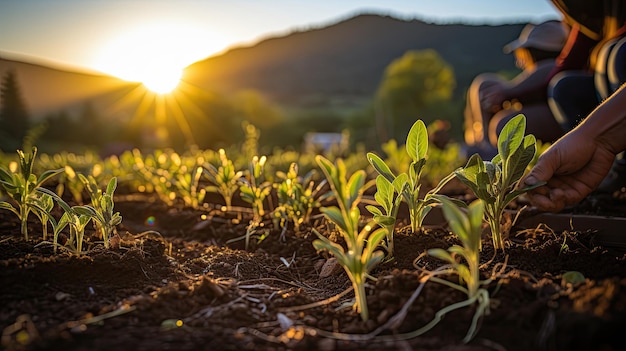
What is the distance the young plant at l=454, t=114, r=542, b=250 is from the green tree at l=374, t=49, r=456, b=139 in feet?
57.7

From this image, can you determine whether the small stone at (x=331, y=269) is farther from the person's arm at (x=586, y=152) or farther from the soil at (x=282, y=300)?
the person's arm at (x=586, y=152)

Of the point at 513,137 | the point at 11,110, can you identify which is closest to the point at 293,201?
the point at 513,137

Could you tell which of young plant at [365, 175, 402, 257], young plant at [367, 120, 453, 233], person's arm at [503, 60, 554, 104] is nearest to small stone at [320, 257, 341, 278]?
young plant at [365, 175, 402, 257]

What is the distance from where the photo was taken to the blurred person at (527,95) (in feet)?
14.9

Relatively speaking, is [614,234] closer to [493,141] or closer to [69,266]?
[69,266]

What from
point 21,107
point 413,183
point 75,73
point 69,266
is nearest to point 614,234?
point 413,183

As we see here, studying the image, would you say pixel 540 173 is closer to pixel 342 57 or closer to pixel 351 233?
pixel 351 233

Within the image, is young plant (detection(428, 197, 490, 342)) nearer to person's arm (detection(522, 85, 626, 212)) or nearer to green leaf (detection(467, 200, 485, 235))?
green leaf (detection(467, 200, 485, 235))

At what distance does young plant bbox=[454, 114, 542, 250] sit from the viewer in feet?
5.16

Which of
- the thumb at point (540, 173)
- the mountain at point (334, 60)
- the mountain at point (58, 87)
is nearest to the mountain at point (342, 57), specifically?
the mountain at point (334, 60)

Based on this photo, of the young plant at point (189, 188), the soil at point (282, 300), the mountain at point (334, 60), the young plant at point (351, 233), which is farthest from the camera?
the mountain at point (334, 60)

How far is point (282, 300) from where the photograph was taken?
138 cm

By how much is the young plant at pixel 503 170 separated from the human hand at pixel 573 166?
0.20 m

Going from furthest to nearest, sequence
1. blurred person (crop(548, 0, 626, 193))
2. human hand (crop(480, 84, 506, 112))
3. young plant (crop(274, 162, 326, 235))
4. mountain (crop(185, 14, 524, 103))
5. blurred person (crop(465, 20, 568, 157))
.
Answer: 1. mountain (crop(185, 14, 524, 103))
2. human hand (crop(480, 84, 506, 112))
3. blurred person (crop(465, 20, 568, 157))
4. blurred person (crop(548, 0, 626, 193))
5. young plant (crop(274, 162, 326, 235))
